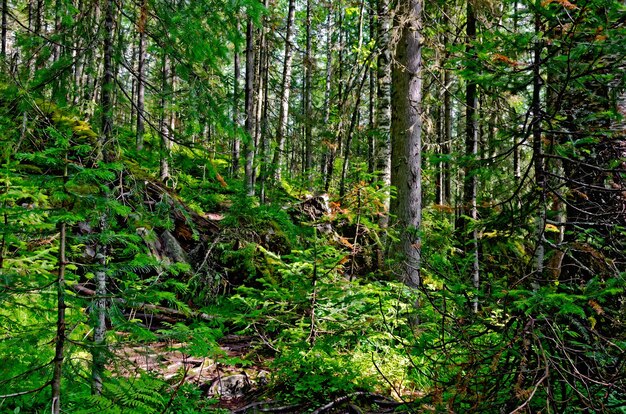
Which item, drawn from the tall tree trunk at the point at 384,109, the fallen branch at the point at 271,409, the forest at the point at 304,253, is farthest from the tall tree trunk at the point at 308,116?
the fallen branch at the point at 271,409

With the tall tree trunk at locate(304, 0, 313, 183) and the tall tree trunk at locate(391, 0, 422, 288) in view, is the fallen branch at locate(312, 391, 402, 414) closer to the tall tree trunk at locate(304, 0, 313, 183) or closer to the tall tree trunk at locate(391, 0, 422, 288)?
the tall tree trunk at locate(391, 0, 422, 288)

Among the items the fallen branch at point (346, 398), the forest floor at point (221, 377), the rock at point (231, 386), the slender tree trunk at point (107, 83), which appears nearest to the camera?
the slender tree trunk at point (107, 83)

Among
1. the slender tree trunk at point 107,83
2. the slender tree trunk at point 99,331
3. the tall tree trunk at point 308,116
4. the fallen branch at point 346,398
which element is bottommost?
the fallen branch at point 346,398

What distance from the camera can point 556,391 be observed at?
3.16 metres

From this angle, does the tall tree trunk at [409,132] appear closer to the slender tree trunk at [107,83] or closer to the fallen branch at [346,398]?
the fallen branch at [346,398]

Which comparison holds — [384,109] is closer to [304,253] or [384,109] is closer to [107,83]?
[304,253]

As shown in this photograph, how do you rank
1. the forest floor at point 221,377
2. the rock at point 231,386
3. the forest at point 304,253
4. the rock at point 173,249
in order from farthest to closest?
the rock at point 173,249 < the rock at point 231,386 < the forest floor at point 221,377 < the forest at point 304,253

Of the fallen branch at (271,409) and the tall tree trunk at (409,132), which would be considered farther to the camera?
the tall tree trunk at (409,132)

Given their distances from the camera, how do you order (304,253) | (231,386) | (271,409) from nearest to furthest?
1. (271,409)
2. (231,386)
3. (304,253)

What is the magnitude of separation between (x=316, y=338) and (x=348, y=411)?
1144 millimetres

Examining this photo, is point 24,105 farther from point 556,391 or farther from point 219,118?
point 556,391

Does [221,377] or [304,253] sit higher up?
[304,253]

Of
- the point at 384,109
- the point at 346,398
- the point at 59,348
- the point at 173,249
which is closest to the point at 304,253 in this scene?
the point at 346,398

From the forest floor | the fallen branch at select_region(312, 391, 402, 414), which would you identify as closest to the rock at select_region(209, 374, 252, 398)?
the forest floor
